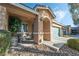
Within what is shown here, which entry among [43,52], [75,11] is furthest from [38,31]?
[75,11]

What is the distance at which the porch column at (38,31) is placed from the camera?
14.1ft

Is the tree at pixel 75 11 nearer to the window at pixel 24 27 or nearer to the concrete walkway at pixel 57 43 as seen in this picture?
the concrete walkway at pixel 57 43

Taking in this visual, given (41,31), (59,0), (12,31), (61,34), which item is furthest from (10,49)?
(59,0)

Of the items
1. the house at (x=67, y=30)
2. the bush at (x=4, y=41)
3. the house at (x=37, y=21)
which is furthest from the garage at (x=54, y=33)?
the bush at (x=4, y=41)

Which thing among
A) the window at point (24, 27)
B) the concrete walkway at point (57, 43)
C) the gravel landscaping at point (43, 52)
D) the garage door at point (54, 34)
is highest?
the window at point (24, 27)

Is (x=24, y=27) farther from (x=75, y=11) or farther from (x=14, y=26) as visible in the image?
(x=75, y=11)

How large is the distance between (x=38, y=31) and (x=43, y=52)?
39 cm

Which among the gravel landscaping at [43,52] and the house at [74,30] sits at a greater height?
the house at [74,30]

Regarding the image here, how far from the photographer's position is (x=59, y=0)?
4.22 metres

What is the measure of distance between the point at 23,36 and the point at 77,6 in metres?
1.11

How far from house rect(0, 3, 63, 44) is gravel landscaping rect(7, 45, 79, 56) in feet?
0.54

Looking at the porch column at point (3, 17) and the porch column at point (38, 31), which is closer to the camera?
the porch column at point (3, 17)

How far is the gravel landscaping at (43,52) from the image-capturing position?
13.8 ft

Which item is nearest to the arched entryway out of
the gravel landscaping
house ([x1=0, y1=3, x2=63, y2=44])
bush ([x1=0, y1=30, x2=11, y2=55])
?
house ([x1=0, y1=3, x2=63, y2=44])
